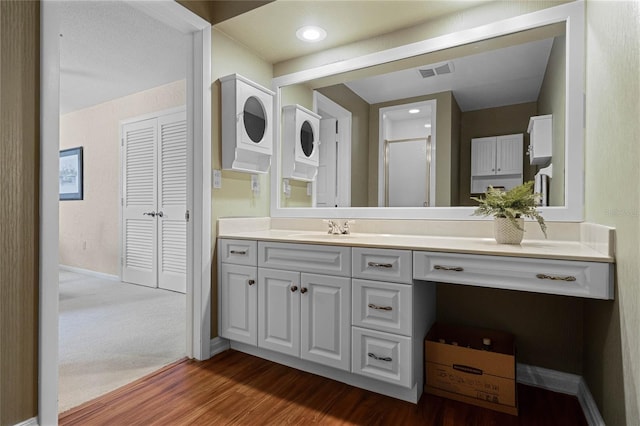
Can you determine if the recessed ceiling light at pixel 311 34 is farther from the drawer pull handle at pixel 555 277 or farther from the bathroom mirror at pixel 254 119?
the drawer pull handle at pixel 555 277

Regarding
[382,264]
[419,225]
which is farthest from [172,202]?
[382,264]

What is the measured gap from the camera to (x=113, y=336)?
8.48 ft

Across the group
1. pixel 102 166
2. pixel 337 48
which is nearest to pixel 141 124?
pixel 102 166

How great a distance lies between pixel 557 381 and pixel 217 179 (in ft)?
7.56

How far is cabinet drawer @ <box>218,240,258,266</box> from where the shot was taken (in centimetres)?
215

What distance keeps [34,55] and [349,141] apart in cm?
179

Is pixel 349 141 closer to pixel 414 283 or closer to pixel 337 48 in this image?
pixel 337 48

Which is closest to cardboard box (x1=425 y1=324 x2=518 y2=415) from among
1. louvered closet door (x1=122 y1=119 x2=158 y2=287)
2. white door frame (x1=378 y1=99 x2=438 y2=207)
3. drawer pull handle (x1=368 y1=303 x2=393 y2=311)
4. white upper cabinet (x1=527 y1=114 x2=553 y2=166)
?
drawer pull handle (x1=368 y1=303 x2=393 y2=311)

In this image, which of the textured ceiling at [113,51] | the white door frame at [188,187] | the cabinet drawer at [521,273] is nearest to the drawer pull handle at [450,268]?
the cabinet drawer at [521,273]

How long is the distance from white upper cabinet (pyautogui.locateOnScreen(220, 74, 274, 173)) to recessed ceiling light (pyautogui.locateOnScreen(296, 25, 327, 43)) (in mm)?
454

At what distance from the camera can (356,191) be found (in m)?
2.49

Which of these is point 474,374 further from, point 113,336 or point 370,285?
point 113,336

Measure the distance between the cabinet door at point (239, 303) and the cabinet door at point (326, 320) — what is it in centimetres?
36

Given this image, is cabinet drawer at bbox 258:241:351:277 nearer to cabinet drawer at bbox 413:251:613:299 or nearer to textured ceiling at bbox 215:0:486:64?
cabinet drawer at bbox 413:251:613:299
